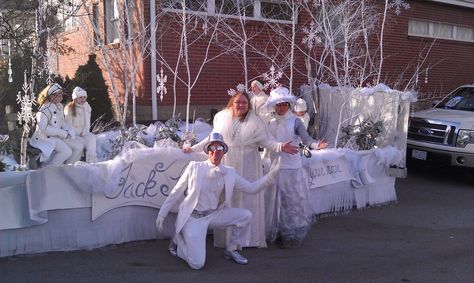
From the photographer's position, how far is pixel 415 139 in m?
9.93

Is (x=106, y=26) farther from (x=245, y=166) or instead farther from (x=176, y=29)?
(x=245, y=166)

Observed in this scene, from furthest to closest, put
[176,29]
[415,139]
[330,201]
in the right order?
1. [176,29]
2. [415,139]
3. [330,201]

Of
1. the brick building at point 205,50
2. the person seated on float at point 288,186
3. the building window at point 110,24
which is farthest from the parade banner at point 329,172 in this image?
the building window at point 110,24

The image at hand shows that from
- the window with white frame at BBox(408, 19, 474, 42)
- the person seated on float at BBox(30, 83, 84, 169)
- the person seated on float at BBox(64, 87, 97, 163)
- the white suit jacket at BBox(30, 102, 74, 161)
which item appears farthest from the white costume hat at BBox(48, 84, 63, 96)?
the window with white frame at BBox(408, 19, 474, 42)

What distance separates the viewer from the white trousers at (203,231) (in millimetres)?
4840

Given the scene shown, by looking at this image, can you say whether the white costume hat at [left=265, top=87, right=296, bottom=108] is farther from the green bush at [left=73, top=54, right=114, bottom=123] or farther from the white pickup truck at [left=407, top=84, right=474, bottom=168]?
the green bush at [left=73, top=54, right=114, bottom=123]

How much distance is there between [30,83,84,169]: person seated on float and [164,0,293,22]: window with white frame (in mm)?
4169

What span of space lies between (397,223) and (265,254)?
2.28m

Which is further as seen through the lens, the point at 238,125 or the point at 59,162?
the point at 59,162

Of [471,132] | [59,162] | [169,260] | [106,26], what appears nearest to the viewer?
[169,260]

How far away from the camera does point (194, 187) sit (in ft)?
16.0

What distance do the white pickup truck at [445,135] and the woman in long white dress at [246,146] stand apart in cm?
506

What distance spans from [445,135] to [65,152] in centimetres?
652

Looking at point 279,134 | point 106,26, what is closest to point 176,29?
point 106,26
